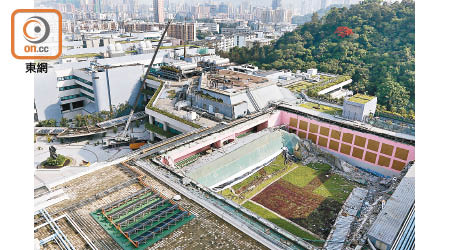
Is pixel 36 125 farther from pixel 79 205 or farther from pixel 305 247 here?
pixel 305 247

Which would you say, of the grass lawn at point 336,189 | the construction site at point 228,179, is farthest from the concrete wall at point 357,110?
the grass lawn at point 336,189

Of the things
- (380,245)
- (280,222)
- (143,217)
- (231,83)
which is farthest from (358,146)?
(143,217)

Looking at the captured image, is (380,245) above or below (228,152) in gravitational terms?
below

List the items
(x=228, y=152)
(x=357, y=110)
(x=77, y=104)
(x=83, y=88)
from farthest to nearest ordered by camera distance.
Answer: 1. (x=77, y=104)
2. (x=83, y=88)
3. (x=357, y=110)
4. (x=228, y=152)

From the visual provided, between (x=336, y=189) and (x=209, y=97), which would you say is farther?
→ (x=209, y=97)

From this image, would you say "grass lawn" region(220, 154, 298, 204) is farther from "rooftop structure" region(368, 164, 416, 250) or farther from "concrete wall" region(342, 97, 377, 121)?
"rooftop structure" region(368, 164, 416, 250)

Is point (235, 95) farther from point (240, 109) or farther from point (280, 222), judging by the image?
point (280, 222)

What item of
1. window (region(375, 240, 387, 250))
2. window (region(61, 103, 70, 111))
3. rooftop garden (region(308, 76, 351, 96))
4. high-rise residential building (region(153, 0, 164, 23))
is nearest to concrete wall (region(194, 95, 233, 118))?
rooftop garden (region(308, 76, 351, 96))
